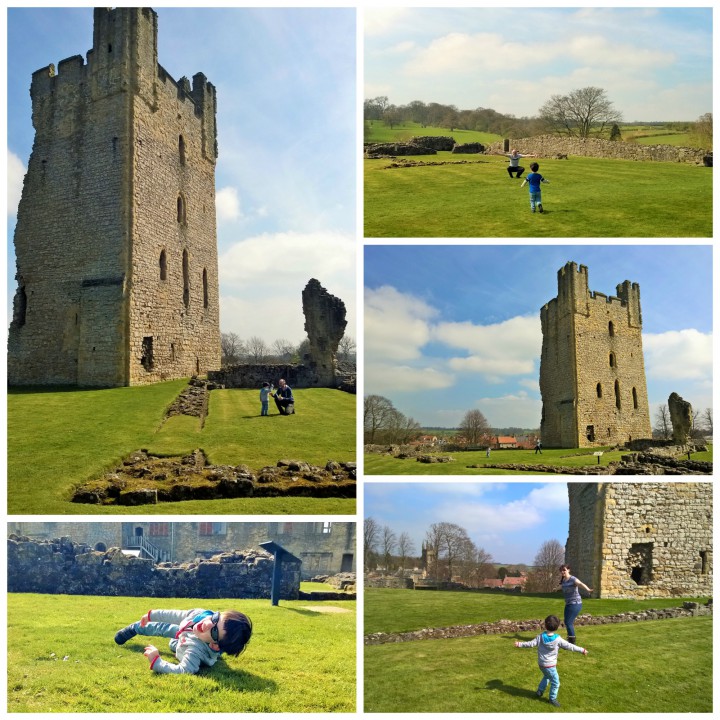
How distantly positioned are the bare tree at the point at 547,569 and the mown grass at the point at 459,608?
860 mm

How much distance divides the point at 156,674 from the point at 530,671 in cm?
487

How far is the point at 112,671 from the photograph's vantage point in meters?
7.68

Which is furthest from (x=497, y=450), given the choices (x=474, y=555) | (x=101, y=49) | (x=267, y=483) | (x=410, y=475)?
(x=101, y=49)

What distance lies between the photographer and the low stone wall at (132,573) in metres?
9.30

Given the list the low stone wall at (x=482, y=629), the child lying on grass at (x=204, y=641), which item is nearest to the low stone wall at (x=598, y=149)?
the low stone wall at (x=482, y=629)

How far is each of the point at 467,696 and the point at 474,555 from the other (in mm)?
6225

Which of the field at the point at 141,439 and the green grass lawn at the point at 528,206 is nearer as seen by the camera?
the field at the point at 141,439

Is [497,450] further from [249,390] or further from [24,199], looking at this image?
[24,199]

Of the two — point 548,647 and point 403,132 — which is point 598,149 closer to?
point 403,132

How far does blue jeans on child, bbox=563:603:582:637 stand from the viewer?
824cm

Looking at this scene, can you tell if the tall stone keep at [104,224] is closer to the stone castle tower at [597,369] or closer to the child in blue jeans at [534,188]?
the child in blue jeans at [534,188]

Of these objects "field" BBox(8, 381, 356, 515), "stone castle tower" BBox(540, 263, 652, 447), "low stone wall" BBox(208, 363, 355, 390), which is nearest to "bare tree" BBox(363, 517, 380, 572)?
"field" BBox(8, 381, 356, 515)

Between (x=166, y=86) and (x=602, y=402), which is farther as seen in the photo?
(x=166, y=86)

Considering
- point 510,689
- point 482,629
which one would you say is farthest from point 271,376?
point 510,689
